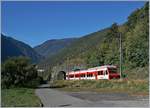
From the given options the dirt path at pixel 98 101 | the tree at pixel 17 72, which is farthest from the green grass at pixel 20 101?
the tree at pixel 17 72

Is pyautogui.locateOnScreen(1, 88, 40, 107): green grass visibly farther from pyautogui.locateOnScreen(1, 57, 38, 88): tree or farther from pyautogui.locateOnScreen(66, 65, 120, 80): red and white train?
pyautogui.locateOnScreen(1, 57, 38, 88): tree

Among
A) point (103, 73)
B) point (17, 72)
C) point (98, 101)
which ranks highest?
point (17, 72)

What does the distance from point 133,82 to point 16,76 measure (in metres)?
28.4

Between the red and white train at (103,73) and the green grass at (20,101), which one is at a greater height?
the red and white train at (103,73)

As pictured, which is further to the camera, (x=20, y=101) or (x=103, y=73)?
(x=103, y=73)

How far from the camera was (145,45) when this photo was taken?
73125 mm

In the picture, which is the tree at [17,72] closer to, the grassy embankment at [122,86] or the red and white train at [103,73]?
the red and white train at [103,73]

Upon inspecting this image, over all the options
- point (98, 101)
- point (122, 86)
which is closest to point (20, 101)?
point (98, 101)

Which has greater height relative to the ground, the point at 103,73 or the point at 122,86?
the point at 103,73

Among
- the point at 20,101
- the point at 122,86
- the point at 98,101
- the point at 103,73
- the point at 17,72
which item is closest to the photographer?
the point at 20,101

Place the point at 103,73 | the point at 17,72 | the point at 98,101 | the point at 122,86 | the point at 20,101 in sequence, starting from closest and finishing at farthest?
the point at 20,101 < the point at 98,101 < the point at 122,86 < the point at 103,73 < the point at 17,72

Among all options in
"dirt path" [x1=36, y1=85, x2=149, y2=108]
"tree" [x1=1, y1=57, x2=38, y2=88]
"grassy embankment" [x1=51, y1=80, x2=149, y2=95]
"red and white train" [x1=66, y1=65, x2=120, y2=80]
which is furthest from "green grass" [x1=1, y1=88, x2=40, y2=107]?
"tree" [x1=1, y1=57, x2=38, y2=88]

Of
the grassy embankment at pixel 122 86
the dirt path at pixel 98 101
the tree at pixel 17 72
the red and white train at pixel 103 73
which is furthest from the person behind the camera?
the tree at pixel 17 72

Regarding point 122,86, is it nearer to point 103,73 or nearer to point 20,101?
point 103,73
